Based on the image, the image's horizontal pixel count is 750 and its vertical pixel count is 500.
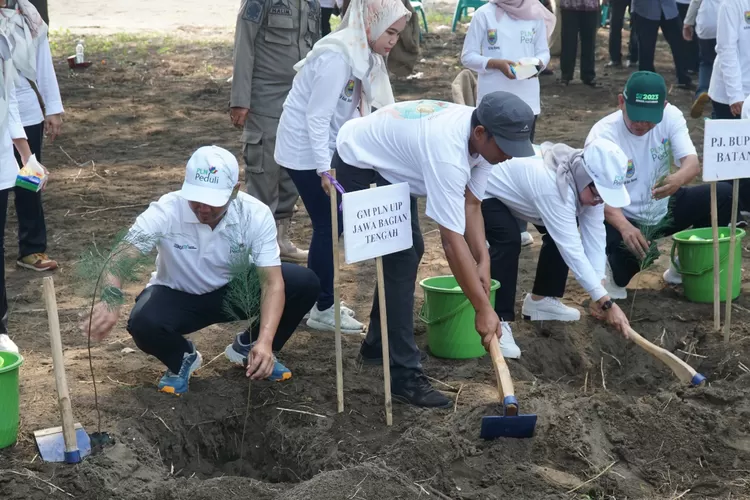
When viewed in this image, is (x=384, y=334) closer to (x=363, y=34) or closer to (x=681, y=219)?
(x=363, y=34)

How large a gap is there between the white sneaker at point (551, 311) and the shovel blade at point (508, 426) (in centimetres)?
157

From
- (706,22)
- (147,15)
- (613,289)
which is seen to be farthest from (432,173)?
(147,15)

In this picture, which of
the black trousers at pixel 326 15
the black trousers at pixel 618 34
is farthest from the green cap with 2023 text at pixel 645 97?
the black trousers at pixel 618 34

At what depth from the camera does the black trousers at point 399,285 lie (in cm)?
458

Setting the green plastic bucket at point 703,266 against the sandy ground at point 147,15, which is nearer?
the green plastic bucket at point 703,266

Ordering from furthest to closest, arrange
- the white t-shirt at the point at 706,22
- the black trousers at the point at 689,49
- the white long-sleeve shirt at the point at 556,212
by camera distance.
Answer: the black trousers at the point at 689,49, the white t-shirt at the point at 706,22, the white long-sleeve shirt at the point at 556,212

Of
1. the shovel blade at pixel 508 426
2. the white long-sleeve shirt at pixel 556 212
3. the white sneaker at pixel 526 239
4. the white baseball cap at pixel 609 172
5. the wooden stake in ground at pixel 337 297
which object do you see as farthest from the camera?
the white sneaker at pixel 526 239

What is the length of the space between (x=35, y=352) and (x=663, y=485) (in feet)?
10.4

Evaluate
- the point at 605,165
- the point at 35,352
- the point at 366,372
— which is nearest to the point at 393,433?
the point at 366,372

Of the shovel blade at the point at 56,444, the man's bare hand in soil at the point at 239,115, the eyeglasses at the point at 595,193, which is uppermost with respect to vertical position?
the man's bare hand in soil at the point at 239,115

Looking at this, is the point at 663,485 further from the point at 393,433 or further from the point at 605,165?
the point at 605,165

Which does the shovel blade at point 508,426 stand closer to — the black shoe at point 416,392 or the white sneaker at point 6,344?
the black shoe at point 416,392

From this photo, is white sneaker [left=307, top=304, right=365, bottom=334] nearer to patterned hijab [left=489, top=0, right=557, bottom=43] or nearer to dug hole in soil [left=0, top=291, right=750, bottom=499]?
dug hole in soil [left=0, top=291, right=750, bottom=499]

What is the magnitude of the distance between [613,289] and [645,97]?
1210 mm
